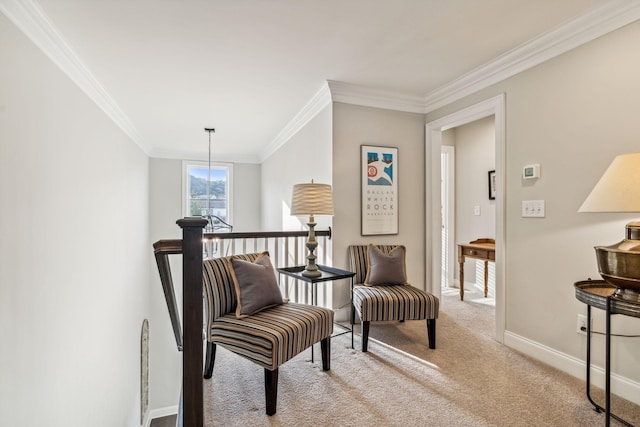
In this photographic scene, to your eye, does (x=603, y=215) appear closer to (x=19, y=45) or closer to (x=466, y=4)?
(x=466, y=4)

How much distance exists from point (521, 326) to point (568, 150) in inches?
54.2

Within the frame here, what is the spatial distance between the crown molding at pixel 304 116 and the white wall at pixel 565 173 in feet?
5.17

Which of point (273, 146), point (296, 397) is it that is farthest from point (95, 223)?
point (273, 146)

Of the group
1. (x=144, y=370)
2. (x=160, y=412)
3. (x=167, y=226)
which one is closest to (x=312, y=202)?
(x=144, y=370)

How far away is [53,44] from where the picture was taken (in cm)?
219

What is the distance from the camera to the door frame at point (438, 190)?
8.98 ft

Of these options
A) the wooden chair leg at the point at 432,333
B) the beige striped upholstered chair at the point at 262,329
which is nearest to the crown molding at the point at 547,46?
the wooden chair leg at the point at 432,333

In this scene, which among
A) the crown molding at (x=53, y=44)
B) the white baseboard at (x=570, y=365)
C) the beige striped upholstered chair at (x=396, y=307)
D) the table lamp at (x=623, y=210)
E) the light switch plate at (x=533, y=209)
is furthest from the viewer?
the beige striped upholstered chair at (x=396, y=307)

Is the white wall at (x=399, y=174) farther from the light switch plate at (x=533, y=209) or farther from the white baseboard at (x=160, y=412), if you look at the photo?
the white baseboard at (x=160, y=412)

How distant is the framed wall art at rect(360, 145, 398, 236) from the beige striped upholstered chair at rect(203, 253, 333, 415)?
1.39 m

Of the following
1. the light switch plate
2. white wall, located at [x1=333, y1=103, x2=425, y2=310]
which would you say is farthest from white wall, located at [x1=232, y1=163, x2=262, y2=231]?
the light switch plate

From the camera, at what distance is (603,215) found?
6.68 ft

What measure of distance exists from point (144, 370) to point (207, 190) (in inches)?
132

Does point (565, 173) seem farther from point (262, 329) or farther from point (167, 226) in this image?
point (167, 226)
